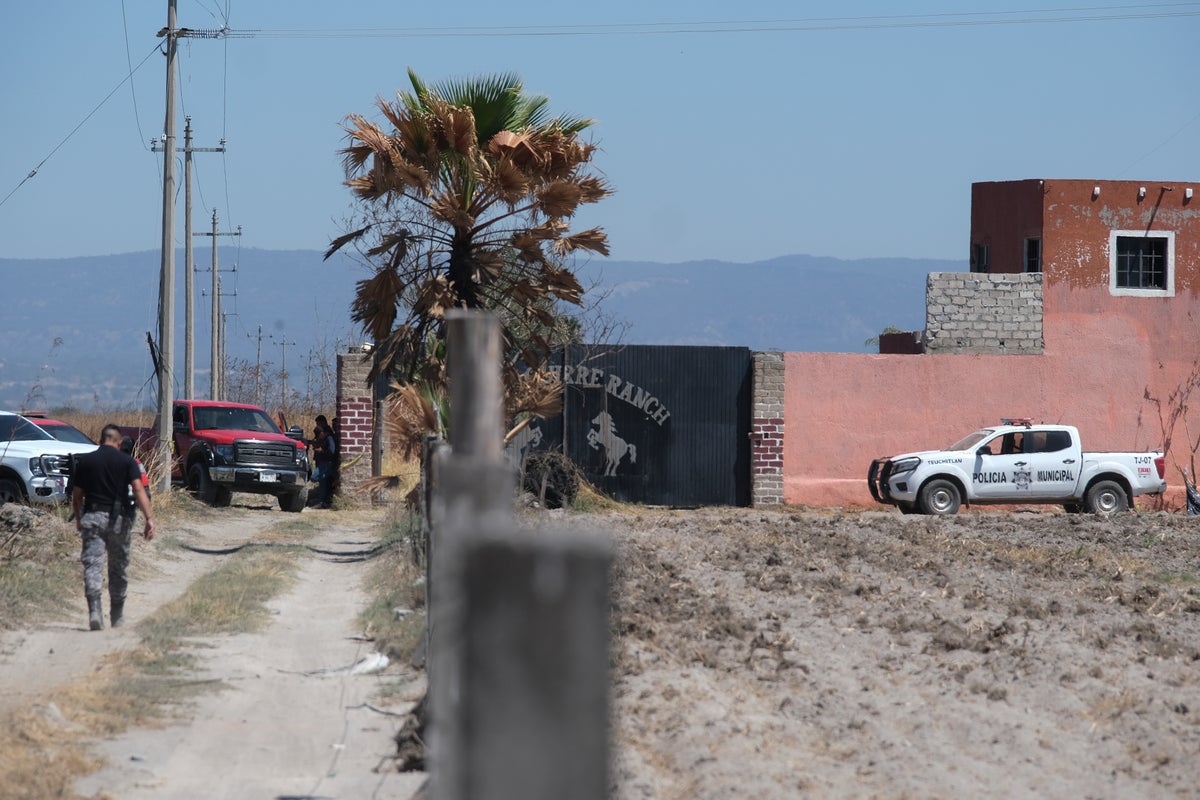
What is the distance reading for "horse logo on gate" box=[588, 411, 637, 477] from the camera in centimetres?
2431

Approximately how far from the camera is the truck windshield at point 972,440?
23.1 m

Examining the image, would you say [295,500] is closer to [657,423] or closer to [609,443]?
[609,443]

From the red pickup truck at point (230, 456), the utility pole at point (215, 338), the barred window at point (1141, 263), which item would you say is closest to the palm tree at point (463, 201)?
the red pickup truck at point (230, 456)

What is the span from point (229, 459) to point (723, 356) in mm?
8536

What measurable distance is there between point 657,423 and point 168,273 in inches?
335

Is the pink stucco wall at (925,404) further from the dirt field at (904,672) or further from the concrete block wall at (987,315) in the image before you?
the dirt field at (904,672)

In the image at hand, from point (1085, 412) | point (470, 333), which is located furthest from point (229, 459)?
point (470, 333)

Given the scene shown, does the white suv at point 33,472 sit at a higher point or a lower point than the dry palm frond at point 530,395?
lower

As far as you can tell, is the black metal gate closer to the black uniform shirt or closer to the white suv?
the white suv

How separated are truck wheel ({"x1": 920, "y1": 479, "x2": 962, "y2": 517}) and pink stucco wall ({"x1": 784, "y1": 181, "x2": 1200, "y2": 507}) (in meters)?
2.48

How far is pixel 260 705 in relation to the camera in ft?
28.1

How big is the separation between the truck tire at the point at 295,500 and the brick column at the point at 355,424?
720 mm

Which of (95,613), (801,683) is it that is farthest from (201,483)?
(801,683)

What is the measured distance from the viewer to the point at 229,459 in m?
22.8
